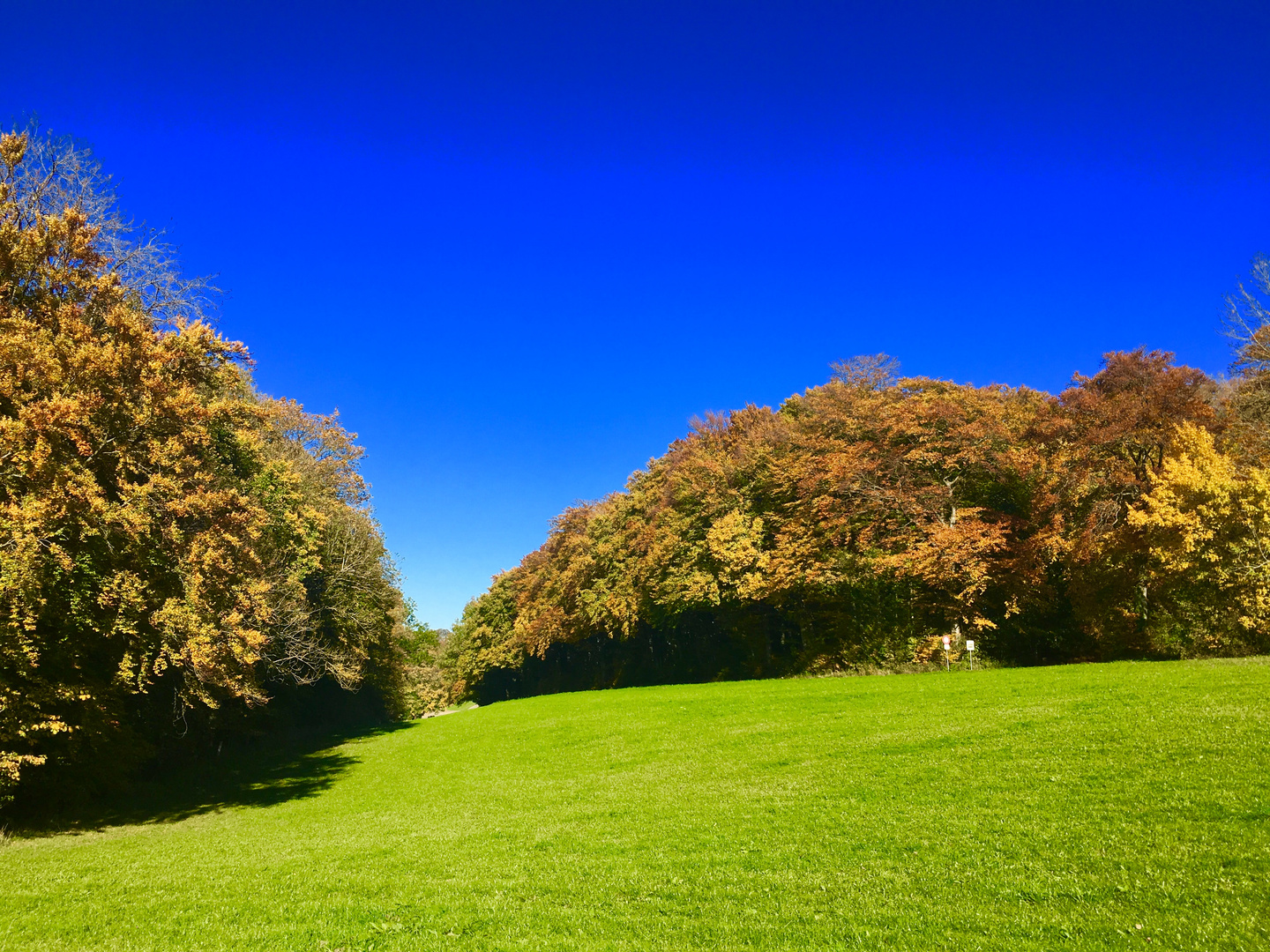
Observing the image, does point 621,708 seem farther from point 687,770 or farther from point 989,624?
point 989,624

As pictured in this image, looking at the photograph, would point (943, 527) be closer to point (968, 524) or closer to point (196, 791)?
Result: point (968, 524)

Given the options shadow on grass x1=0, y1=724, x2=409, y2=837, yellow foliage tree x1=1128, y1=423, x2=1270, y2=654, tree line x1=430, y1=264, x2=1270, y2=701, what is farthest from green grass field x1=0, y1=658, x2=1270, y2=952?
tree line x1=430, y1=264, x2=1270, y2=701

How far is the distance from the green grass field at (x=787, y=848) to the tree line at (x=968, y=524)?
6.35 meters

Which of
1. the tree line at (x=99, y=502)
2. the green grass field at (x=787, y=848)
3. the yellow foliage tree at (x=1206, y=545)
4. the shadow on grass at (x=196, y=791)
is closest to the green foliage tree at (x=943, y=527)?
the yellow foliage tree at (x=1206, y=545)

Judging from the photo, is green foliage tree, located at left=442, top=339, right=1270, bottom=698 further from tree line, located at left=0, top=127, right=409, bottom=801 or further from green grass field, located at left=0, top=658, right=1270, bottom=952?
tree line, located at left=0, top=127, right=409, bottom=801

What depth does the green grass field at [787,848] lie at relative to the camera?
7.25 meters

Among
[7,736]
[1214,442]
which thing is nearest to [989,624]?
[1214,442]

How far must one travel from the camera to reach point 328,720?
4562 cm

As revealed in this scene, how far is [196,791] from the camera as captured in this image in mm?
24109

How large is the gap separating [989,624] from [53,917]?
3403 cm

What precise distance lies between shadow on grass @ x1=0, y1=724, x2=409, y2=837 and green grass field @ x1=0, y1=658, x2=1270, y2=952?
1.05 m

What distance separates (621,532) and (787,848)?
46960mm

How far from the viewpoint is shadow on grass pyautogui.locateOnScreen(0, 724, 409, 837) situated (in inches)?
747

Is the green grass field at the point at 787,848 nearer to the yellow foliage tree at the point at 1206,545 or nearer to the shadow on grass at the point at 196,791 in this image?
the shadow on grass at the point at 196,791
